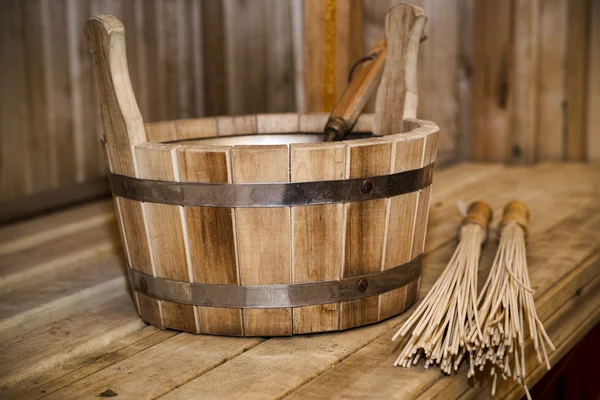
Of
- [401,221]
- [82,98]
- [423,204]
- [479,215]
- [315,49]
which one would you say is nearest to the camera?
[401,221]

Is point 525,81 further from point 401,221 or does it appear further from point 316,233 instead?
point 316,233

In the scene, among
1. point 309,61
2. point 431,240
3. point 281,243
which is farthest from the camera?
point 309,61

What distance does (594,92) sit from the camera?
4.56 m

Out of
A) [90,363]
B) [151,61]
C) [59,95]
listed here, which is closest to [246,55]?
[151,61]

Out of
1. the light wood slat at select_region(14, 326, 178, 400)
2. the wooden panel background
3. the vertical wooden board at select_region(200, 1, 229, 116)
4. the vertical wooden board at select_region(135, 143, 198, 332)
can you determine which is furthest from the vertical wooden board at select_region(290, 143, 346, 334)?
the vertical wooden board at select_region(200, 1, 229, 116)

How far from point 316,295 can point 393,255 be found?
240 millimetres

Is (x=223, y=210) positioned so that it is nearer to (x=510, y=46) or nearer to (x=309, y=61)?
(x=309, y=61)

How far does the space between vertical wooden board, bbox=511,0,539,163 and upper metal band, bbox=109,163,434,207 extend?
9.97ft

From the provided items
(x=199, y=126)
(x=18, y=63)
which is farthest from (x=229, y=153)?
(x=18, y=63)

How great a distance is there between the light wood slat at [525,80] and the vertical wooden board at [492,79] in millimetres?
42

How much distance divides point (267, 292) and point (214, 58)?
9.75 ft

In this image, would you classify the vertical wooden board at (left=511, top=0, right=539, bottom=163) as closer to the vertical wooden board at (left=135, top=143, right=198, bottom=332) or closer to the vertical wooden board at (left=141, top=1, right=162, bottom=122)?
the vertical wooden board at (left=141, top=1, right=162, bottom=122)

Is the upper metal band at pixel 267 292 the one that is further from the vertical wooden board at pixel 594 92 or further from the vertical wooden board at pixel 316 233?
the vertical wooden board at pixel 594 92

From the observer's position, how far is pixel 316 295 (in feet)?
6.26
